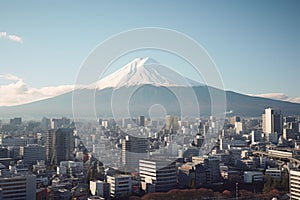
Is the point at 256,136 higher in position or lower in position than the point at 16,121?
lower

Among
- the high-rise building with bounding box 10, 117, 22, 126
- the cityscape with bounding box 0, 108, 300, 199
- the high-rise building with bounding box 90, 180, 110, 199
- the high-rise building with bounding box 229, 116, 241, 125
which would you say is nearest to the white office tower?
the cityscape with bounding box 0, 108, 300, 199

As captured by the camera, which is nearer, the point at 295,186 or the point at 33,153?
A: the point at 295,186

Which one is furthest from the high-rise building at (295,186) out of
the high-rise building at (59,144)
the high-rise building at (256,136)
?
the high-rise building at (256,136)

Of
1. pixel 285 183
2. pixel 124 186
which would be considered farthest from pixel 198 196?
pixel 285 183

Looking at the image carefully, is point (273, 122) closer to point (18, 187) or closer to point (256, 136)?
point (256, 136)

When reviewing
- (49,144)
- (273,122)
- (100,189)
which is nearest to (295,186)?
(100,189)

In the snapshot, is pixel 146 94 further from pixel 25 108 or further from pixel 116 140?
pixel 25 108

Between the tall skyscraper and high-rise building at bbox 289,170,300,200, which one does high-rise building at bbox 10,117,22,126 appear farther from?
high-rise building at bbox 289,170,300,200
